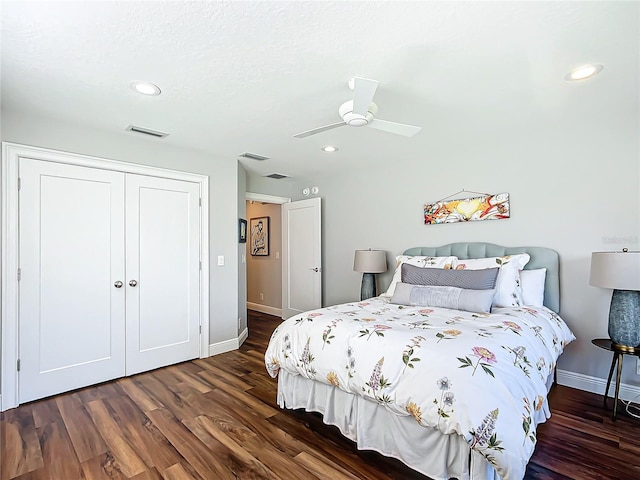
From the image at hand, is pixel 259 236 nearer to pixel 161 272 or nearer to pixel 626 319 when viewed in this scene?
pixel 161 272

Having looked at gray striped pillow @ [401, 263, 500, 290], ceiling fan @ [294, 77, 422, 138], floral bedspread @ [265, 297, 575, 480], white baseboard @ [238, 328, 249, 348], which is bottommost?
white baseboard @ [238, 328, 249, 348]

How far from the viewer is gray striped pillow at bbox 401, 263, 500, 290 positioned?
9.29 ft

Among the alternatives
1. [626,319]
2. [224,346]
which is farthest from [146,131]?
[626,319]

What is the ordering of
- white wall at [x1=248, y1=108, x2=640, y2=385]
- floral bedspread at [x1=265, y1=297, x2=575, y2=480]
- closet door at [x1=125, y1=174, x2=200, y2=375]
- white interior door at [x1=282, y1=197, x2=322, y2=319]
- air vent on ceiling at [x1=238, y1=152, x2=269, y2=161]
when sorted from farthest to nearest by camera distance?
white interior door at [x1=282, y1=197, x2=322, y2=319]
air vent on ceiling at [x1=238, y1=152, x2=269, y2=161]
closet door at [x1=125, y1=174, x2=200, y2=375]
white wall at [x1=248, y1=108, x2=640, y2=385]
floral bedspread at [x1=265, y1=297, x2=575, y2=480]

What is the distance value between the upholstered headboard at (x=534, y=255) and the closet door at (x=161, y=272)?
2927 millimetres

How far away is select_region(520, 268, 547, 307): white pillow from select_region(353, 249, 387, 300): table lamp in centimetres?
155

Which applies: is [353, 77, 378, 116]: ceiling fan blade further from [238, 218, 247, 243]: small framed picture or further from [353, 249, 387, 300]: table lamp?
[238, 218, 247, 243]: small framed picture

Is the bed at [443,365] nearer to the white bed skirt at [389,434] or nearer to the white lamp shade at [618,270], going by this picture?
the white bed skirt at [389,434]

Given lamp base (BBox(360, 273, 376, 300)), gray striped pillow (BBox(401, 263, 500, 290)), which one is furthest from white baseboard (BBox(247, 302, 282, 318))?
gray striped pillow (BBox(401, 263, 500, 290))

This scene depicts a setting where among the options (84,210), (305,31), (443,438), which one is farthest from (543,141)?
(84,210)

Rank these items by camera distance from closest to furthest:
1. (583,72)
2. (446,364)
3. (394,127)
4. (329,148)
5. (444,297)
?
1. (446,364)
2. (583,72)
3. (394,127)
4. (444,297)
5. (329,148)

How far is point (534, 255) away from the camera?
3131 mm

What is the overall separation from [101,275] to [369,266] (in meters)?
2.88

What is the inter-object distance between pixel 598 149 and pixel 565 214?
1.98 ft
